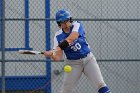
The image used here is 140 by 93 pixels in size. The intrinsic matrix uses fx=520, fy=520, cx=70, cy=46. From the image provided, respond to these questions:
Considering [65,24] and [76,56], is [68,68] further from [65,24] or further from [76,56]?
[65,24]

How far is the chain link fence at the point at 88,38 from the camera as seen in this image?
1058 centimetres

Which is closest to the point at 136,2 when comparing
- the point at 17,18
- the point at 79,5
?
the point at 79,5

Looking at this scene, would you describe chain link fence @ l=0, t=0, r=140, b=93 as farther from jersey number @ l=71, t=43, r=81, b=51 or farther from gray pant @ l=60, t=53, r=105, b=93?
jersey number @ l=71, t=43, r=81, b=51

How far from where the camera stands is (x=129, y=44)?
1090 centimetres

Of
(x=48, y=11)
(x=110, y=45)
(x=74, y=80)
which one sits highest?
(x=48, y=11)

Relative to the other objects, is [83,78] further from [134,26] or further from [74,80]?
[74,80]

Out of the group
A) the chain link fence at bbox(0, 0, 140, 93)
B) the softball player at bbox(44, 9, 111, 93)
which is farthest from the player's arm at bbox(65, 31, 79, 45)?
the chain link fence at bbox(0, 0, 140, 93)

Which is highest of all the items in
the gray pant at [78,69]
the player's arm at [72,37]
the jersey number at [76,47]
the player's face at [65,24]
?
the player's face at [65,24]

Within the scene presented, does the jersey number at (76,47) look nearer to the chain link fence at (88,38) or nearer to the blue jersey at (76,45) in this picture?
the blue jersey at (76,45)

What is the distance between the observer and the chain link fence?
34.7 feet

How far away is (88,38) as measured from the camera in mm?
10820

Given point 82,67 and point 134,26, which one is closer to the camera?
point 82,67

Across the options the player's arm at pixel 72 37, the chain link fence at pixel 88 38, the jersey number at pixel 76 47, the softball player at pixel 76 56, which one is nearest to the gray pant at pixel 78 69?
the softball player at pixel 76 56

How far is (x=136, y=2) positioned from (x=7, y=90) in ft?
10.6
